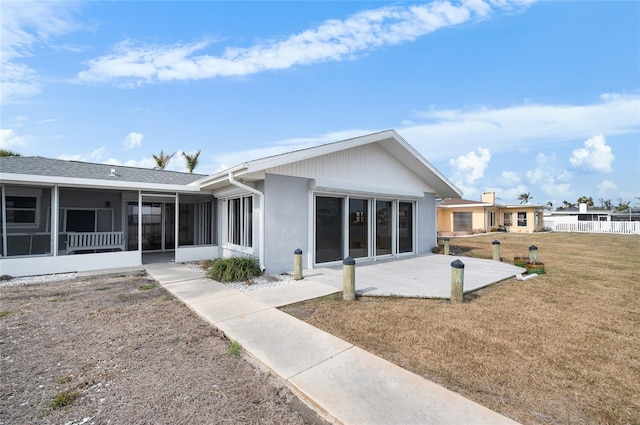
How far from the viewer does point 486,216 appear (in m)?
29.1

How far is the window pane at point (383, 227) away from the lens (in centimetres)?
1139

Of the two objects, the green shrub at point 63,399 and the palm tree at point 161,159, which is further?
the palm tree at point 161,159

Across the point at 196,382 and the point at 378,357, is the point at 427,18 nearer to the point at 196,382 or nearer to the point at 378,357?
the point at 378,357

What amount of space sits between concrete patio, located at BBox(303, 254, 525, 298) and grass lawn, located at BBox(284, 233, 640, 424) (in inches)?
17.2

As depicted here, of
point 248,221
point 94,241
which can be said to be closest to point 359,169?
A: point 248,221

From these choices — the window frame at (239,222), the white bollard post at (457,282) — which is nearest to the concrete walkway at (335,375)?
the white bollard post at (457,282)

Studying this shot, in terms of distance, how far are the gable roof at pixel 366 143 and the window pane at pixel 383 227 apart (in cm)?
208

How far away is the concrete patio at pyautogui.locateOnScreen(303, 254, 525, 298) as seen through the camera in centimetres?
679

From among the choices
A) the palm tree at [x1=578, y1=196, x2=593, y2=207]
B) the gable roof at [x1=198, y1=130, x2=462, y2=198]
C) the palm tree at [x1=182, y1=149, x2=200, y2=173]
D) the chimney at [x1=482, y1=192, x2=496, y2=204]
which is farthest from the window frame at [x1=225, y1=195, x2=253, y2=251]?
the palm tree at [x1=578, y1=196, x2=593, y2=207]

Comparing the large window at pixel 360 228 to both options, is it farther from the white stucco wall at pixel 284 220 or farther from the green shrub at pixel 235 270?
the green shrub at pixel 235 270

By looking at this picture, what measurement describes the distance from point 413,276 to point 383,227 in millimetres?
3535

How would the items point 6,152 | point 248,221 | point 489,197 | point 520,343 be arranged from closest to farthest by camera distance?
point 520,343 → point 248,221 → point 6,152 → point 489,197

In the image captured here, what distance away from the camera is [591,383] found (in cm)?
312

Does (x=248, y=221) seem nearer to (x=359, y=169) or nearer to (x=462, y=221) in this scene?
(x=359, y=169)
